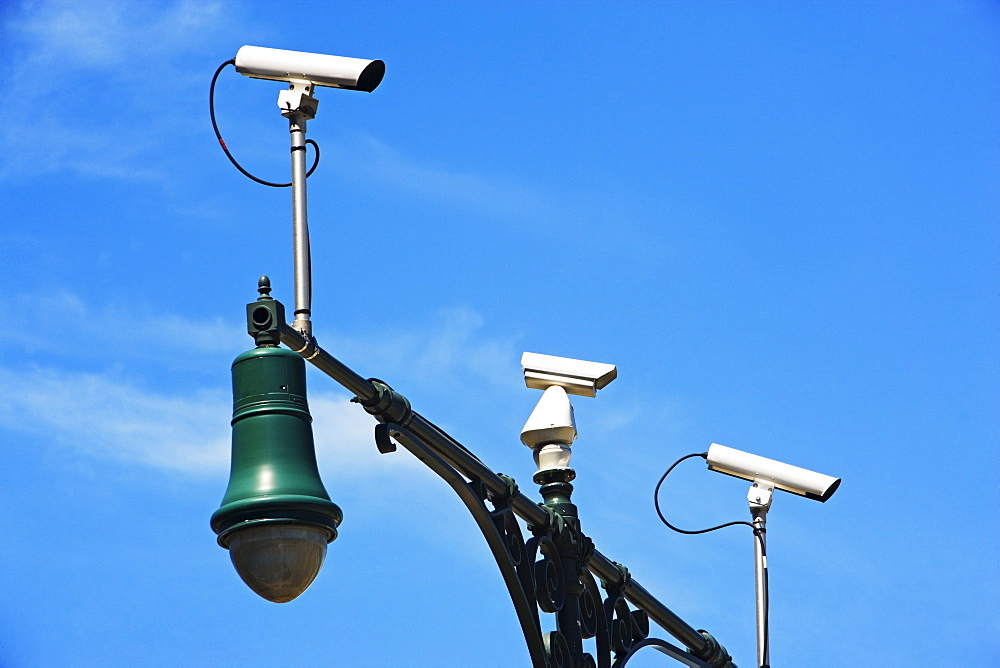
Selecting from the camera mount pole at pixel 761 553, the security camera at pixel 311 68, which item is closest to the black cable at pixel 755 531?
the camera mount pole at pixel 761 553

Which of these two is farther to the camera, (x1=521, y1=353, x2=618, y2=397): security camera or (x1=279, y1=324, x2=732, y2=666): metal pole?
(x1=521, y1=353, x2=618, y2=397): security camera

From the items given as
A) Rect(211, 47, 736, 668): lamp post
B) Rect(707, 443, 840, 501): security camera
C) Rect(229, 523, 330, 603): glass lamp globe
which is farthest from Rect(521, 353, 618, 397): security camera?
Rect(229, 523, 330, 603): glass lamp globe

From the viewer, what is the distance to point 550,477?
23.4 ft

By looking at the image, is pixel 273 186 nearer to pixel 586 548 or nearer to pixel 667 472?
pixel 586 548

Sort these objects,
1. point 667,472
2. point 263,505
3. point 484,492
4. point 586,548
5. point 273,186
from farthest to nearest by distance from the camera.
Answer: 1. point 667,472
2. point 586,548
3. point 484,492
4. point 273,186
5. point 263,505

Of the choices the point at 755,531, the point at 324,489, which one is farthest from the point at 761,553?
the point at 324,489

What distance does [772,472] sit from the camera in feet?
29.5

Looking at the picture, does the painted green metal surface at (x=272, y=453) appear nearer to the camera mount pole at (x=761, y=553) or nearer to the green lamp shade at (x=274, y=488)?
the green lamp shade at (x=274, y=488)

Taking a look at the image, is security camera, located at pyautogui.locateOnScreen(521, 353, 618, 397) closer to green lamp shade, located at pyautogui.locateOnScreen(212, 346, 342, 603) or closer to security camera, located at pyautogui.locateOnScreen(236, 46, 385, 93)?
security camera, located at pyautogui.locateOnScreen(236, 46, 385, 93)

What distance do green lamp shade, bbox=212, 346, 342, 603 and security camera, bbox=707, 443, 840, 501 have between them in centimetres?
427

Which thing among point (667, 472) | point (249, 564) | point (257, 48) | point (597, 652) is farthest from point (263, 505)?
point (667, 472)

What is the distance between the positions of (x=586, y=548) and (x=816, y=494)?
2466 millimetres

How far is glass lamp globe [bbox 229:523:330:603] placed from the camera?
4.70 m

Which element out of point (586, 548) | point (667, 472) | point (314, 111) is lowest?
point (586, 548)
